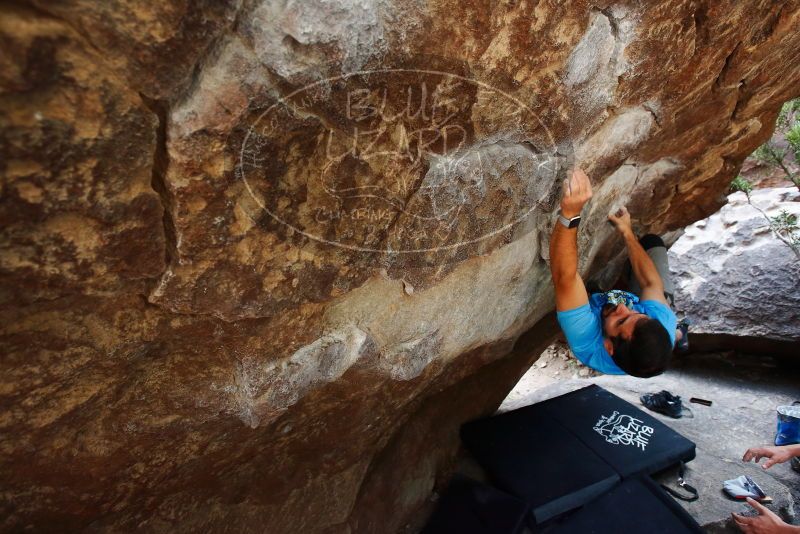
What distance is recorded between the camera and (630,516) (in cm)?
230

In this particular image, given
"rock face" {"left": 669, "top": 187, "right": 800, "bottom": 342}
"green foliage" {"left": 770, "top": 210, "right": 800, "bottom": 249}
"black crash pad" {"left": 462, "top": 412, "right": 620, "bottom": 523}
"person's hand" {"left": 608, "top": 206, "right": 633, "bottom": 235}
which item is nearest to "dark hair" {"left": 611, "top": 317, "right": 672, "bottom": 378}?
"person's hand" {"left": 608, "top": 206, "right": 633, "bottom": 235}

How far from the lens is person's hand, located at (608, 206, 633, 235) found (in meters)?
2.30

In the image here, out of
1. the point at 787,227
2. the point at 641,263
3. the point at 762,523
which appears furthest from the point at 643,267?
the point at 787,227

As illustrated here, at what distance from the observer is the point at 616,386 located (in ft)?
12.5

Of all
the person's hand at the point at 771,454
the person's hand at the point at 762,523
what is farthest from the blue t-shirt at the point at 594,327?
the person's hand at the point at 771,454

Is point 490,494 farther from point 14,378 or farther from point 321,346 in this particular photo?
point 14,378

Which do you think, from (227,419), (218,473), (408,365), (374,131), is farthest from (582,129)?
(218,473)

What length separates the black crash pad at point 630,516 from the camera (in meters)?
2.24

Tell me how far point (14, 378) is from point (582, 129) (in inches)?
62.2

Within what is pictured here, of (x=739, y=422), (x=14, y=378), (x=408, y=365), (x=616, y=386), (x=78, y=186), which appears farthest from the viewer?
(x=616, y=386)

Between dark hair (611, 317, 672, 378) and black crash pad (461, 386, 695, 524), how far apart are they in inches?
30.6

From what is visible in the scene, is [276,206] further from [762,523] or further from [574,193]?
[762,523]

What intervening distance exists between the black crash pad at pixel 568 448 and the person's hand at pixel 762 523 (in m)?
0.38

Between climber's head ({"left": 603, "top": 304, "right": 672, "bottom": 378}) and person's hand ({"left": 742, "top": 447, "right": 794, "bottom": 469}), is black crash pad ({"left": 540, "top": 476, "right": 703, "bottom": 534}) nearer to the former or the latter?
person's hand ({"left": 742, "top": 447, "right": 794, "bottom": 469})
